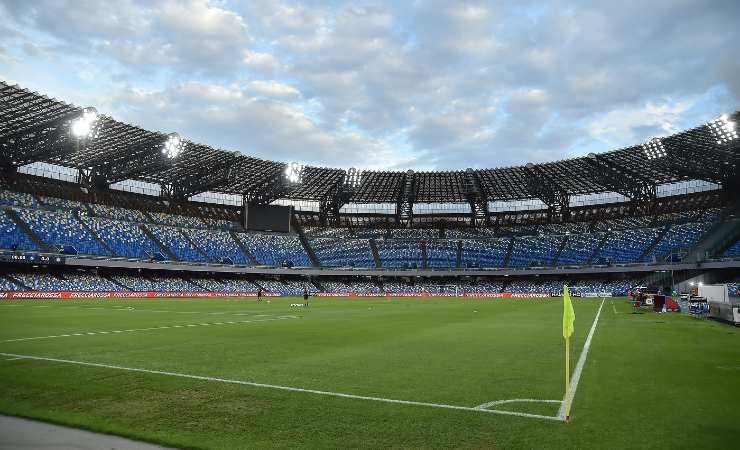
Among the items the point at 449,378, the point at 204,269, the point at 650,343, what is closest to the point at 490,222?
the point at 204,269

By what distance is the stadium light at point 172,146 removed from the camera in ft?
196

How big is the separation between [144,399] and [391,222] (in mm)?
97761

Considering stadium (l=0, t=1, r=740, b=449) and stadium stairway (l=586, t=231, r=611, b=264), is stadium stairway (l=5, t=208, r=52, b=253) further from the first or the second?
stadium stairway (l=586, t=231, r=611, b=264)

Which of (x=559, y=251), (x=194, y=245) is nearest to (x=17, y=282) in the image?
(x=194, y=245)

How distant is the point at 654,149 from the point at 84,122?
6717 cm

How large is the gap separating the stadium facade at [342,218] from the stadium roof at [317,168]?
1.01 feet

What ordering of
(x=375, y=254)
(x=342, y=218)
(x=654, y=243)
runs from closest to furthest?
1. (x=654, y=243)
2. (x=375, y=254)
3. (x=342, y=218)

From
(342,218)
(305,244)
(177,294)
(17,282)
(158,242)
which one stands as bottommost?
(177,294)

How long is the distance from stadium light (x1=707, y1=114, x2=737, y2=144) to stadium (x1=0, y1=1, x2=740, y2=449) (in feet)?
1.19

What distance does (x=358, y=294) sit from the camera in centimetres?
8612

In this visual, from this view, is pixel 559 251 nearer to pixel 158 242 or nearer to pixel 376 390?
pixel 158 242

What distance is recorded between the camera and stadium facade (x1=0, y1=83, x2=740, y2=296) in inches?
2325

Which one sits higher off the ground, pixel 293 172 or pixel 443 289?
pixel 293 172

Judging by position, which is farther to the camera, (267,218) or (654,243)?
(267,218)
